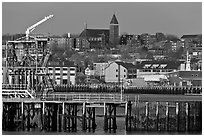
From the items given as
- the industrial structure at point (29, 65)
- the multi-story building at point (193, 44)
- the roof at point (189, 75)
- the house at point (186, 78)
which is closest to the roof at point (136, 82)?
the house at point (186, 78)

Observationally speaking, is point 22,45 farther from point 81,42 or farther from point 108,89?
point 81,42

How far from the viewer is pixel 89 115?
110ft

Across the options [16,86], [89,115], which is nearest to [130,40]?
[16,86]

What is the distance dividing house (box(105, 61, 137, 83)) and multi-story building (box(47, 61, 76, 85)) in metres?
3.63

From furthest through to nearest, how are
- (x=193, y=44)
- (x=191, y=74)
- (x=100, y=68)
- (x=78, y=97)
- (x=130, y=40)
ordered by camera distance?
(x=130, y=40)
(x=193, y=44)
(x=100, y=68)
(x=191, y=74)
(x=78, y=97)

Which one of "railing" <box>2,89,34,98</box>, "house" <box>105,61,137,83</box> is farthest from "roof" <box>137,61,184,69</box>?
"railing" <box>2,89,34,98</box>

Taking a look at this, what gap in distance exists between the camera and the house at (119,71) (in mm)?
92750

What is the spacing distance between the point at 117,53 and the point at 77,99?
3380 inches

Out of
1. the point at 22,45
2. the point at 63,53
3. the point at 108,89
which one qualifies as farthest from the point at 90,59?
the point at 22,45

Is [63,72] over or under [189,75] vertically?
over

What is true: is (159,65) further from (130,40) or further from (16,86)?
(16,86)

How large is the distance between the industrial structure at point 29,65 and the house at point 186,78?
4389 centimetres

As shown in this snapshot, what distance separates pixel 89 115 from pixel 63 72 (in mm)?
59514

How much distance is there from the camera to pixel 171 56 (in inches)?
4496
